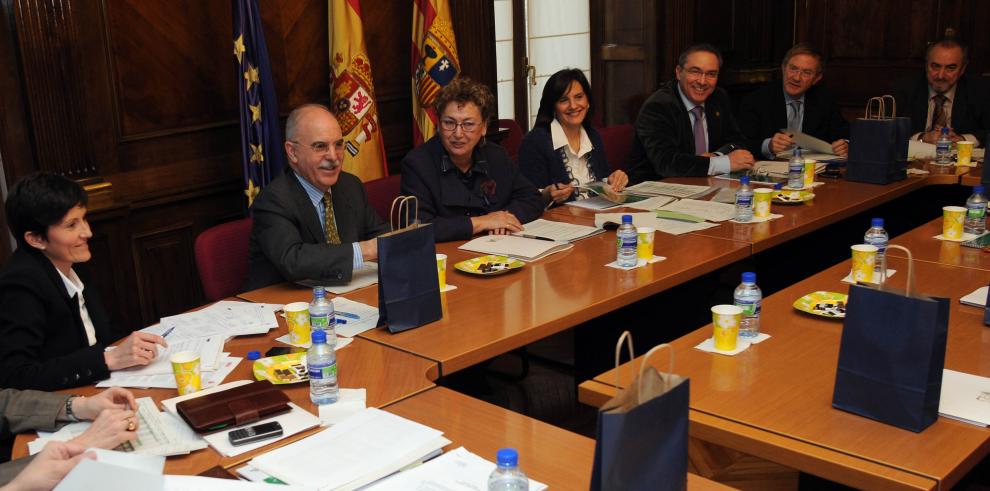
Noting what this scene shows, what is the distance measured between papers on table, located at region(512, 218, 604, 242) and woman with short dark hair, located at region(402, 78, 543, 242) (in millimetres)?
61

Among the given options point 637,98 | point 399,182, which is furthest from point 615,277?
point 637,98

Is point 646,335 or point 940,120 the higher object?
point 940,120

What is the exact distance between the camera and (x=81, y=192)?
2.46 meters

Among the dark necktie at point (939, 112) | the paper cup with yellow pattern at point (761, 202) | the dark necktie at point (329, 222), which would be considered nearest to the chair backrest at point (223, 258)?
the dark necktie at point (329, 222)

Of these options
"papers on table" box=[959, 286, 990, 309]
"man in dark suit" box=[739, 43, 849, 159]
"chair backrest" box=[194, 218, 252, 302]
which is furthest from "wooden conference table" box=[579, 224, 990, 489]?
"man in dark suit" box=[739, 43, 849, 159]

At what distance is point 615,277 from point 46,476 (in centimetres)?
174

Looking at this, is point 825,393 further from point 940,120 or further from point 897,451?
point 940,120

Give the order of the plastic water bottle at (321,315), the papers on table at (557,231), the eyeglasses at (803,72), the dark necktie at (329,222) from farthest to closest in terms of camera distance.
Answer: the eyeglasses at (803,72) < the papers on table at (557,231) < the dark necktie at (329,222) < the plastic water bottle at (321,315)

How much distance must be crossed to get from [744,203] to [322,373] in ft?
6.64

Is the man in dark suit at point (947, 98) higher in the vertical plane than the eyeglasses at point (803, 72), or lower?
lower

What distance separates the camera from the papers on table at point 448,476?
167cm

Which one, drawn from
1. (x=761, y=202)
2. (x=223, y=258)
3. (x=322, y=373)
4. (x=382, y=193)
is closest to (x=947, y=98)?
(x=761, y=202)

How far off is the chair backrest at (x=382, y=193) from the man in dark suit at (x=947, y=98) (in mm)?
2961

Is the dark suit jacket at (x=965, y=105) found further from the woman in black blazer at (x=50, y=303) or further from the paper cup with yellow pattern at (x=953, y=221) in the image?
the woman in black blazer at (x=50, y=303)
